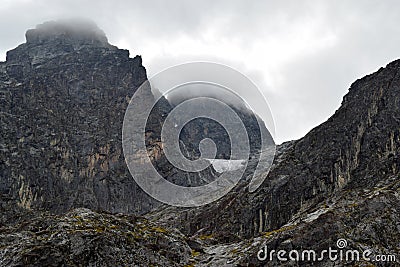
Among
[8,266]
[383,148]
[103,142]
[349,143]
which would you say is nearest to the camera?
[8,266]

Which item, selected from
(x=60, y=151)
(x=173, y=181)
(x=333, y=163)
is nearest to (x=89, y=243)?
(x=333, y=163)

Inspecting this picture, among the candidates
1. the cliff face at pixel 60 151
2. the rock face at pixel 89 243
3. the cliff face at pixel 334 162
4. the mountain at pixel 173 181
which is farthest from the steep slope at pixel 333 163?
the cliff face at pixel 60 151

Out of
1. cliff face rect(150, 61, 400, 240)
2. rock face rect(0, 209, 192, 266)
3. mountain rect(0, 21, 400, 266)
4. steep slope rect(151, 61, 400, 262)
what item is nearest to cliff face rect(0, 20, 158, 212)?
mountain rect(0, 21, 400, 266)

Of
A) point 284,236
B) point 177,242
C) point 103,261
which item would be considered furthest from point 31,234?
point 284,236

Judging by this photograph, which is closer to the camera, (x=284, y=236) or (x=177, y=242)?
(x=284, y=236)

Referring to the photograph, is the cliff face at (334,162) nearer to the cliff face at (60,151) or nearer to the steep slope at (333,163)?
the steep slope at (333,163)

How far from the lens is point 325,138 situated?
272ft

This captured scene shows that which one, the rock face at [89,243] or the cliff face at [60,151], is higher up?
the cliff face at [60,151]

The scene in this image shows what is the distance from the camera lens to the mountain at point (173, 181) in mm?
27203

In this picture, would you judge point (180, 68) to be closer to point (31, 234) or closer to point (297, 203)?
point (31, 234)

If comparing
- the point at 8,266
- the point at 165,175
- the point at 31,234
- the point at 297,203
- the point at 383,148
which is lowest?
the point at 8,266

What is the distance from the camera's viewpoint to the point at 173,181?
599 feet

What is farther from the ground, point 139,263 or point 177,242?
point 177,242

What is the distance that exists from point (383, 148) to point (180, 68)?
4017cm
